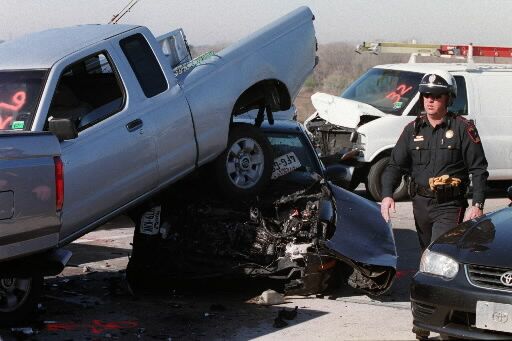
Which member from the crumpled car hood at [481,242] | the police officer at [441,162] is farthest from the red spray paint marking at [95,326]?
the crumpled car hood at [481,242]

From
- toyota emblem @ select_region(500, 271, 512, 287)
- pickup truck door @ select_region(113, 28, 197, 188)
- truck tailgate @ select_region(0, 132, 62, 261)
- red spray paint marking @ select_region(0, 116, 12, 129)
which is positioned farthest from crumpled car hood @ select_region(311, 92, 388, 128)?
toyota emblem @ select_region(500, 271, 512, 287)

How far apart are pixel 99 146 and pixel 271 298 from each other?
6.11 ft

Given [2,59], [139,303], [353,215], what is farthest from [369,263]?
[2,59]

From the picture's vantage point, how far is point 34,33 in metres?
8.21

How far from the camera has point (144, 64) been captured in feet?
26.1

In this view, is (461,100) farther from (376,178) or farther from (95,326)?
(95,326)

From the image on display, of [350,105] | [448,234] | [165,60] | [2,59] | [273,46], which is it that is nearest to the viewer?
[448,234]

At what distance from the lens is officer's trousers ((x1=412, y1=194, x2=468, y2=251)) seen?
6945 millimetres

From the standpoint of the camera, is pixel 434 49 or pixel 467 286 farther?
pixel 434 49

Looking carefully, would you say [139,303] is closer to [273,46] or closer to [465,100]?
[273,46]

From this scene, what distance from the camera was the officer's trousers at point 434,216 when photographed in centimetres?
695

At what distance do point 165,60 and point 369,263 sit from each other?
2357 mm

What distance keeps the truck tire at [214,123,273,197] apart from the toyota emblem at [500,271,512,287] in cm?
299

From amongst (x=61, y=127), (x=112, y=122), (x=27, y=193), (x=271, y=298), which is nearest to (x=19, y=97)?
(x=61, y=127)
